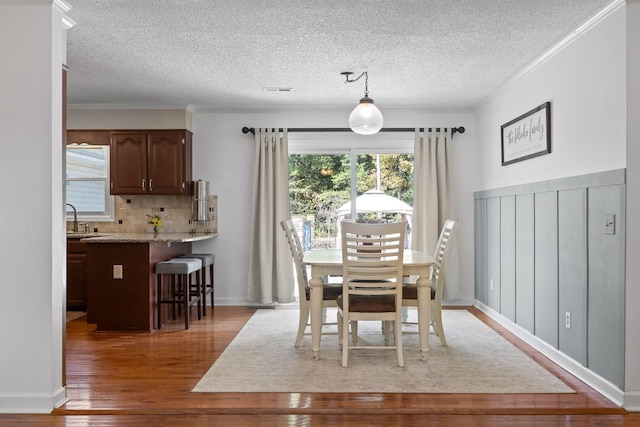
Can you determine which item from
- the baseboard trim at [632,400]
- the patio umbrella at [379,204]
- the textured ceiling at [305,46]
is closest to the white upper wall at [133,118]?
the textured ceiling at [305,46]

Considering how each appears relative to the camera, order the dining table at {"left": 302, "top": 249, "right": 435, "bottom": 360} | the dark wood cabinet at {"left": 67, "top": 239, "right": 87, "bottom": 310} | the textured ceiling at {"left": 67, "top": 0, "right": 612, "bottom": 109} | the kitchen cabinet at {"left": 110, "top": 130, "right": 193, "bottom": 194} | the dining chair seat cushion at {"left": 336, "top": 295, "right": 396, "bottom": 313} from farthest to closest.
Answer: the kitchen cabinet at {"left": 110, "top": 130, "right": 193, "bottom": 194}
the dark wood cabinet at {"left": 67, "top": 239, "right": 87, "bottom": 310}
the dining table at {"left": 302, "top": 249, "right": 435, "bottom": 360}
the dining chair seat cushion at {"left": 336, "top": 295, "right": 396, "bottom": 313}
the textured ceiling at {"left": 67, "top": 0, "right": 612, "bottom": 109}

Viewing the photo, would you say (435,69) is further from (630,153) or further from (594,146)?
(630,153)

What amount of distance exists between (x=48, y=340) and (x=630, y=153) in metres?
3.55

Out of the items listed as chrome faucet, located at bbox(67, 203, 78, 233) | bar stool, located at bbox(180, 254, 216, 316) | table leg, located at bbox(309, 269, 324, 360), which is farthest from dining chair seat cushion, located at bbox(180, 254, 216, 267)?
table leg, located at bbox(309, 269, 324, 360)

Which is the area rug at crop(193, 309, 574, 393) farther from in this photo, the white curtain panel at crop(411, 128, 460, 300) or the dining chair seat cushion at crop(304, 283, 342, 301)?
the white curtain panel at crop(411, 128, 460, 300)

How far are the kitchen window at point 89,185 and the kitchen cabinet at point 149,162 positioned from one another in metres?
0.39

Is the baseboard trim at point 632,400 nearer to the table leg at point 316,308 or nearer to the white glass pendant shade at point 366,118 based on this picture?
the table leg at point 316,308

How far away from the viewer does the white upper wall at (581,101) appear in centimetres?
343

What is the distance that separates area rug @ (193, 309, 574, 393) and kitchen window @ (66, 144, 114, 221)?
9.23 ft

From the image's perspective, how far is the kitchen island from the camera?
5.40 metres

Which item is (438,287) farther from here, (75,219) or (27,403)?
(75,219)

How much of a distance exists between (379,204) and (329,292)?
8.31 ft

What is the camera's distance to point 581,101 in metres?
3.95

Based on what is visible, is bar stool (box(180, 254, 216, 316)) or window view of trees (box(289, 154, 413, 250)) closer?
bar stool (box(180, 254, 216, 316))
